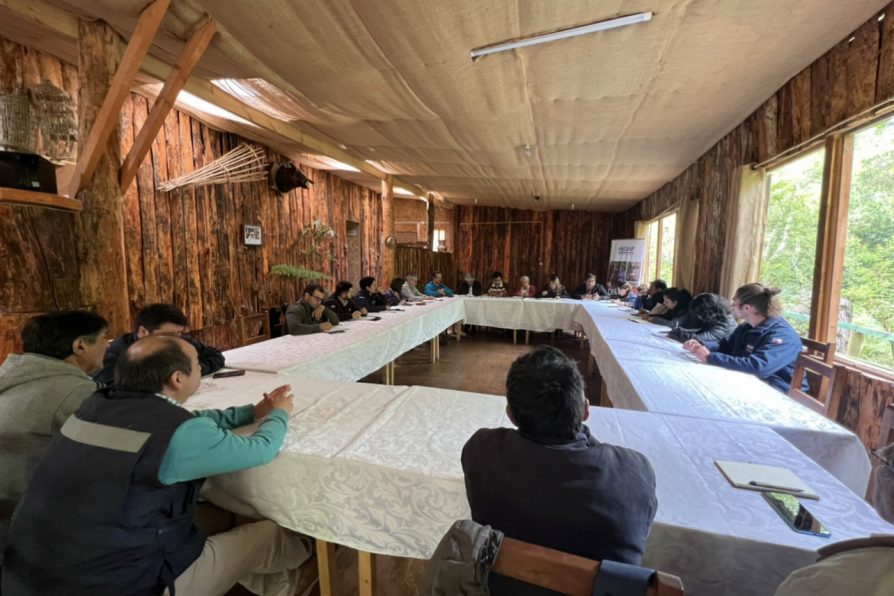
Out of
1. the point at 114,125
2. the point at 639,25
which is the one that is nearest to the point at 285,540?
the point at 114,125

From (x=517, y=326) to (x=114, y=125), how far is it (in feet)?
18.2

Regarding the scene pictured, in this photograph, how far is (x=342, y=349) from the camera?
284cm

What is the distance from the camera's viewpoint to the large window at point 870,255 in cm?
239

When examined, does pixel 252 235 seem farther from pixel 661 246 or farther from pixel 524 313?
pixel 661 246

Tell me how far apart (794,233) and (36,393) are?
5.04 m

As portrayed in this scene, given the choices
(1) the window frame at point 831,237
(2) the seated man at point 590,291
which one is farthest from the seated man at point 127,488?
(2) the seated man at point 590,291

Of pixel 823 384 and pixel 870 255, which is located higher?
pixel 870 255

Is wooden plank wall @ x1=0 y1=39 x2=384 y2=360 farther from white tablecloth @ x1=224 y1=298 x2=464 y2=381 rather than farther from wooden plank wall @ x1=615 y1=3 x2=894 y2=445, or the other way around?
wooden plank wall @ x1=615 y1=3 x2=894 y2=445

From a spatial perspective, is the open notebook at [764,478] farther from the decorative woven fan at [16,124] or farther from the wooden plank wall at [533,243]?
the wooden plank wall at [533,243]

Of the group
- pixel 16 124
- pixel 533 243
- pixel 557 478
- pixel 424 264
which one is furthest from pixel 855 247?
pixel 533 243

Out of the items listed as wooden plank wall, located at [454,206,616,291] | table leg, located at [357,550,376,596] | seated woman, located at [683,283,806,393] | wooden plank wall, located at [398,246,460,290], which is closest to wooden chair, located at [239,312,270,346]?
wooden plank wall, located at [398,246,460,290]

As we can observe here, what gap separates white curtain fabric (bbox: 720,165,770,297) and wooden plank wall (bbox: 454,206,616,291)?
22.9ft

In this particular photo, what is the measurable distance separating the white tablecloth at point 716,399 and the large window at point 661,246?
4550mm

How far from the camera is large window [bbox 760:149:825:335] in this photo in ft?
10.0
